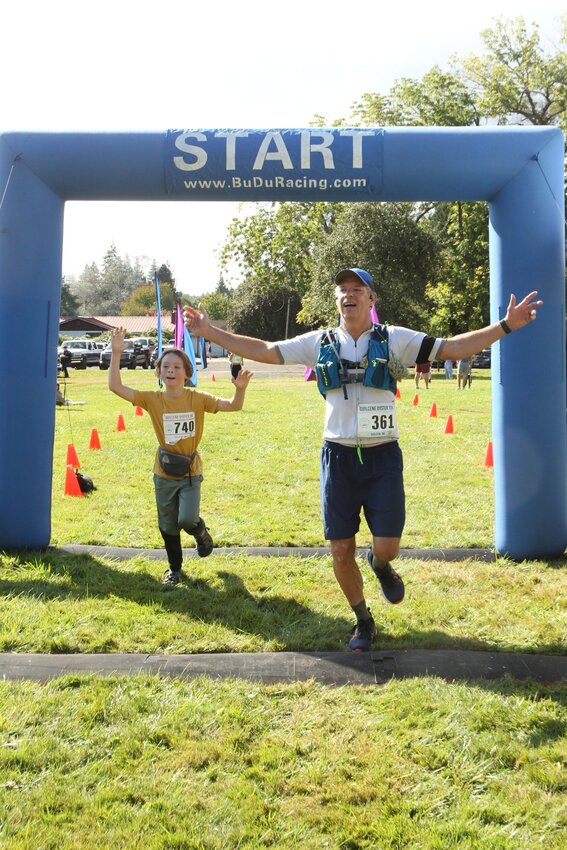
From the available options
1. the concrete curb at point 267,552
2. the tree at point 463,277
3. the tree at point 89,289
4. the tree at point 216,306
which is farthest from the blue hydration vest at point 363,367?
the tree at point 89,289

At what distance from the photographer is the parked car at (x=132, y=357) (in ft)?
139

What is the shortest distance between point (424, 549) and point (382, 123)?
40553 mm

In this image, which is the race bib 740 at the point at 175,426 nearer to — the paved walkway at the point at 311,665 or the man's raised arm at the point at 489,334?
the paved walkway at the point at 311,665

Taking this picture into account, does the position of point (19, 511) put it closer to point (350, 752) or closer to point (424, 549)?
point (424, 549)

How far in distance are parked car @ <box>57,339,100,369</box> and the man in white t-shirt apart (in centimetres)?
4096

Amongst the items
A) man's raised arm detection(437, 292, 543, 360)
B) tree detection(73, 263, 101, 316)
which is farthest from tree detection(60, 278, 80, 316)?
man's raised arm detection(437, 292, 543, 360)

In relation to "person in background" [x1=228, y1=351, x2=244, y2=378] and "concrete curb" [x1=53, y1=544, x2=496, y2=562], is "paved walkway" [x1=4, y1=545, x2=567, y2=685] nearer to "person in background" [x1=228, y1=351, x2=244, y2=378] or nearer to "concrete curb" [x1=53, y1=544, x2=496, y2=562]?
"person in background" [x1=228, y1=351, x2=244, y2=378]

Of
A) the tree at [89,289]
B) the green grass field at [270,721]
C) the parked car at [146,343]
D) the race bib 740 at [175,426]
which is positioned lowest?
the green grass field at [270,721]

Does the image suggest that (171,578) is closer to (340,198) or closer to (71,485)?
(340,198)

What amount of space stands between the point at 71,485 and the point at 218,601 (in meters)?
4.14

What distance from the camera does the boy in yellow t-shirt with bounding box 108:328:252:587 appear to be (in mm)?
5715

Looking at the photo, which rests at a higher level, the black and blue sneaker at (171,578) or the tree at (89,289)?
the tree at (89,289)

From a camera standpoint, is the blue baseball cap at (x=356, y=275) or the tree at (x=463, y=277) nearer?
the blue baseball cap at (x=356, y=275)

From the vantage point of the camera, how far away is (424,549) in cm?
673
